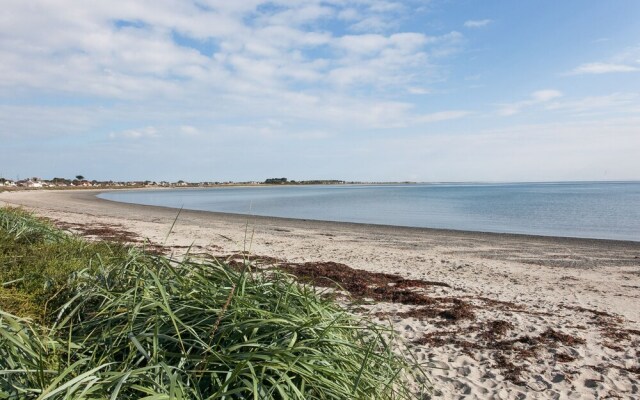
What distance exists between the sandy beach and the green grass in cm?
55

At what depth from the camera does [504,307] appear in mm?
7832

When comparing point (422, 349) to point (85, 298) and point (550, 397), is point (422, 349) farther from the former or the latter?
point (85, 298)

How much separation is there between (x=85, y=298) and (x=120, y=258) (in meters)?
1.39

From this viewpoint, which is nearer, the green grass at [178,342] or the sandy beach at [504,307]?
the green grass at [178,342]

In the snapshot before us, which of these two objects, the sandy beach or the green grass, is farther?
the sandy beach

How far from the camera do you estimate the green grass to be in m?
2.47

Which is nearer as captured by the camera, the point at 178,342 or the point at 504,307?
the point at 178,342

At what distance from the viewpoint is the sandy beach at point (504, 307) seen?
191 inches

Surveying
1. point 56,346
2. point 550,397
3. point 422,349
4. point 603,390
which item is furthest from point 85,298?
point 603,390

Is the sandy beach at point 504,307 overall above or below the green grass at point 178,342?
below

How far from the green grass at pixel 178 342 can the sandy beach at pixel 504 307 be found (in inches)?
21.5

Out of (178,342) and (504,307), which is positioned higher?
(178,342)

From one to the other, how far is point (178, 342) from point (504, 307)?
6.49 m

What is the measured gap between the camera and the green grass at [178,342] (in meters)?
2.47
